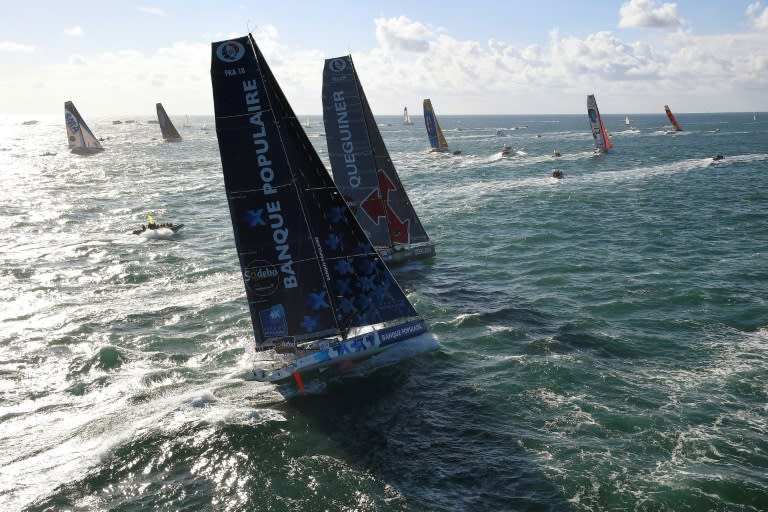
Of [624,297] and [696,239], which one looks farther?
[696,239]

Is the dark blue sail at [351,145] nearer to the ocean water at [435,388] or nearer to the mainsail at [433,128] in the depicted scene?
the ocean water at [435,388]

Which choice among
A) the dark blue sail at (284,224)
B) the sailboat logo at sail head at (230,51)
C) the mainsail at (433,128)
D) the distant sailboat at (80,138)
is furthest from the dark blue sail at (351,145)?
the distant sailboat at (80,138)

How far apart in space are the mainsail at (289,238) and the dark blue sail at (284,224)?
0.10 ft

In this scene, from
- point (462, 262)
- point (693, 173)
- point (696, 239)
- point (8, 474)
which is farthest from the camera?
point (693, 173)

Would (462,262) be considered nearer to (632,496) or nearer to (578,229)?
(578,229)

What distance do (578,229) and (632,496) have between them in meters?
30.1

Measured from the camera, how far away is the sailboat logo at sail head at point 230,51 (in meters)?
16.4

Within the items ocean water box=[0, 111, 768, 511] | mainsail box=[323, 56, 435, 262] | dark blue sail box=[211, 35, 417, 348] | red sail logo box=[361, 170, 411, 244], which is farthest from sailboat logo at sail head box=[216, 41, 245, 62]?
red sail logo box=[361, 170, 411, 244]

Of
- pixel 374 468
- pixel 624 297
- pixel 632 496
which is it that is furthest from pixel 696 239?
pixel 374 468

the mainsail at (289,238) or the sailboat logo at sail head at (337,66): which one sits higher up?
the sailboat logo at sail head at (337,66)

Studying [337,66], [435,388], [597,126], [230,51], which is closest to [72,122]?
[597,126]

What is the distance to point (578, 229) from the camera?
1622 inches

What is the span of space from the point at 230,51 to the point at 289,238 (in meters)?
5.88

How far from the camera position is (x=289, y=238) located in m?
18.2
